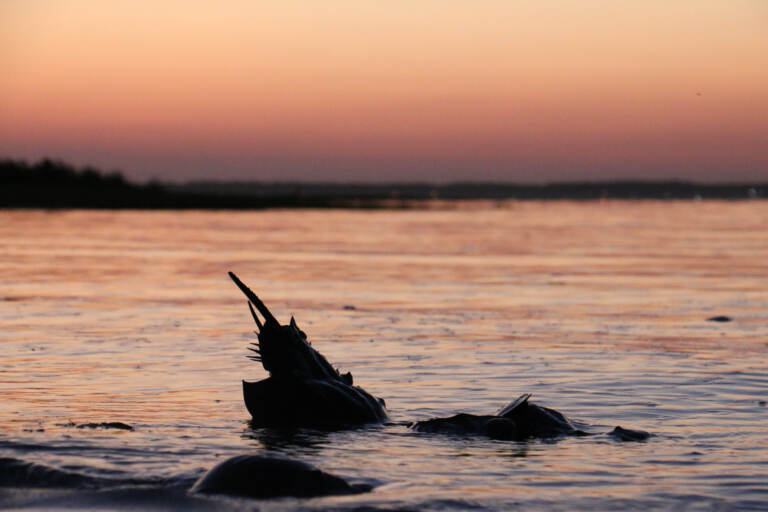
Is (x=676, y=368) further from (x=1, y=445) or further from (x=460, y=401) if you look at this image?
(x=1, y=445)

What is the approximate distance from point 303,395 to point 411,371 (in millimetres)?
3953

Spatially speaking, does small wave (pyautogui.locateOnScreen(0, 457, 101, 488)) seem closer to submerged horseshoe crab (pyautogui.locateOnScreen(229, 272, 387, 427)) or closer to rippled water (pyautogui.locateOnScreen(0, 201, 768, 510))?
rippled water (pyautogui.locateOnScreen(0, 201, 768, 510))

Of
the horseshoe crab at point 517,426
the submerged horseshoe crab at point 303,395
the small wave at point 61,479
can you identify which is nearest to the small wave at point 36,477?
the small wave at point 61,479

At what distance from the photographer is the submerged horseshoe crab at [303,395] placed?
36.3 feet

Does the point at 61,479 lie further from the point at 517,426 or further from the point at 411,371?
the point at 411,371

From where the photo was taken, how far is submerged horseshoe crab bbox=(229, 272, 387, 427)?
11.1 meters

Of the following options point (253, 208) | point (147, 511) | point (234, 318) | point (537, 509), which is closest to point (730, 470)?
point (537, 509)

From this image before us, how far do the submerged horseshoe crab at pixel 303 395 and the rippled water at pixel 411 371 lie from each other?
0.30 m

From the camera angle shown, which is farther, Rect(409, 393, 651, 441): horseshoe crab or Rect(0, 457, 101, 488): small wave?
Rect(409, 393, 651, 441): horseshoe crab

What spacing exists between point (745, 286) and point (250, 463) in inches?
856

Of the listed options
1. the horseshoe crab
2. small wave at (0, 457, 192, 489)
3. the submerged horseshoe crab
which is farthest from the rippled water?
the submerged horseshoe crab

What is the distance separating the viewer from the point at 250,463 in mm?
8484

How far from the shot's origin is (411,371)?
592 inches

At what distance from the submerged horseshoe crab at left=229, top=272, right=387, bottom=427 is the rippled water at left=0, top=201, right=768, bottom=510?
30 centimetres
